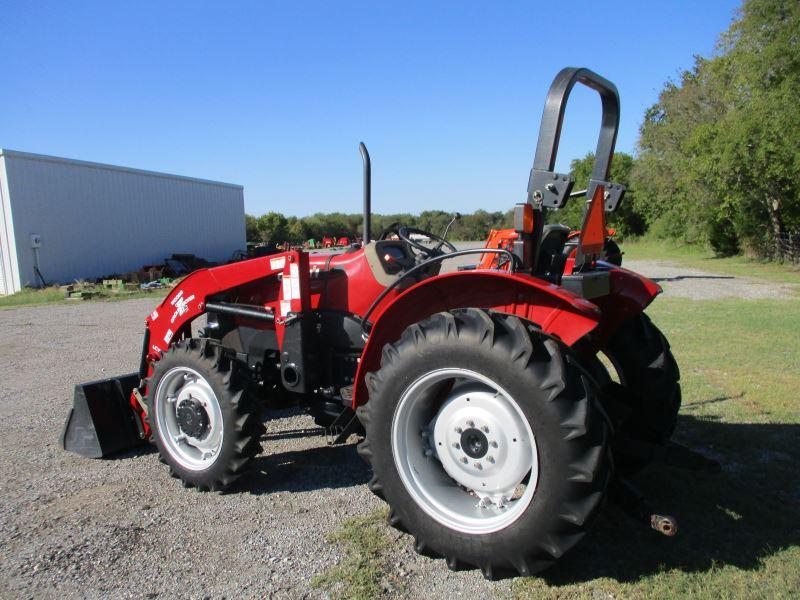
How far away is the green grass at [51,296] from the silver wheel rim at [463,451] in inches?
634

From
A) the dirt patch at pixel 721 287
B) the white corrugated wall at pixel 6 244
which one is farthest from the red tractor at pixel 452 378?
the white corrugated wall at pixel 6 244

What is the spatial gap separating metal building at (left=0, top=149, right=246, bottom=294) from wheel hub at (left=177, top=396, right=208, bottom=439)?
62.0 feet

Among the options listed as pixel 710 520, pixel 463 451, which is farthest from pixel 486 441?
pixel 710 520

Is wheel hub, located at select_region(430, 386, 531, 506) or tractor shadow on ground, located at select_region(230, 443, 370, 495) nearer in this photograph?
wheel hub, located at select_region(430, 386, 531, 506)

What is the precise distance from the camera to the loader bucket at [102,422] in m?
4.08

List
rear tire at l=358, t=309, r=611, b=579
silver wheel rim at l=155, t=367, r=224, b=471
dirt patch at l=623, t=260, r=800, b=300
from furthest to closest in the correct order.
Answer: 1. dirt patch at l=623, t=260, r=800, b=300
2. silver wheel rim at l=155, t=367, r=224, b=471
3. rear tire at l=358, t=309, r=611, b=579

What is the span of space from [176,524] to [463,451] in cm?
168

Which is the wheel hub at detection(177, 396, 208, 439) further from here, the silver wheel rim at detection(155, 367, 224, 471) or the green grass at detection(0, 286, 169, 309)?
the green grass at detection(0, 286, 169, 309)

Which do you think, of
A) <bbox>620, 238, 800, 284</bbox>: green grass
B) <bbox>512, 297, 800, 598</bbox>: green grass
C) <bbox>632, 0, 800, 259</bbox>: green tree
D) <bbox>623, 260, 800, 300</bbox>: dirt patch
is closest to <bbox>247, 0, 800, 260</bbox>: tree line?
<bbox>632, 0, 800, 259</bbox>: green tree

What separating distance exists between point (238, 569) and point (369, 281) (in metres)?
1.76

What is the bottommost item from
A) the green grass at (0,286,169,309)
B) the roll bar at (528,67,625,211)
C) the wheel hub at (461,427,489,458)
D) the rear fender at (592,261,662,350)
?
the green grass at (0,286,169,309)

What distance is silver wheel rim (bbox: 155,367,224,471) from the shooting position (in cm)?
359

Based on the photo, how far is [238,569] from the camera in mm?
2703

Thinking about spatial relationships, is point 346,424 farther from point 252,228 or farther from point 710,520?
point 252,228
